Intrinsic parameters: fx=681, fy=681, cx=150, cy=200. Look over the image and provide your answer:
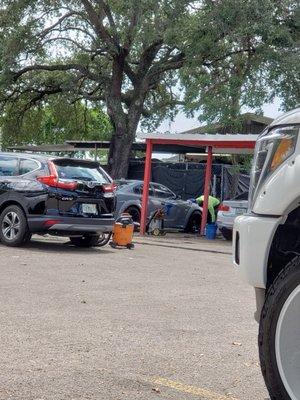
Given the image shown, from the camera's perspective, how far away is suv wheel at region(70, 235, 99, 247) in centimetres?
1362

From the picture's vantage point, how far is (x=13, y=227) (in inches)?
492

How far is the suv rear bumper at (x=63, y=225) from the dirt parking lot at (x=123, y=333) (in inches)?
47.1

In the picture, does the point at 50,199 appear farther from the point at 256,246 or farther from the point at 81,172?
the point at 256,246

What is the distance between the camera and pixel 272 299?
356 cm

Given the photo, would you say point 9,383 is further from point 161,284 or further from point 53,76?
point 53,76

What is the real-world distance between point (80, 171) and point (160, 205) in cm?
756

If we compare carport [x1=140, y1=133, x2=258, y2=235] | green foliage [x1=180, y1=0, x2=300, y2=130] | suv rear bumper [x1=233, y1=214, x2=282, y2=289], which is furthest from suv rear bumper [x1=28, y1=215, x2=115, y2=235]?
green foliage [x1=180, y1=0, x2=300, y2=130]

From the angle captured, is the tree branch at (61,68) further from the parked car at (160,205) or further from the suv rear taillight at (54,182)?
the suv rear taillight at (54,182)

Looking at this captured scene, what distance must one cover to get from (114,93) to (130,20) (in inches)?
141

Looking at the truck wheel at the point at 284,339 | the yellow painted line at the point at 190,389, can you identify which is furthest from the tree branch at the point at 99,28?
the truck wheel at the point at 284,339

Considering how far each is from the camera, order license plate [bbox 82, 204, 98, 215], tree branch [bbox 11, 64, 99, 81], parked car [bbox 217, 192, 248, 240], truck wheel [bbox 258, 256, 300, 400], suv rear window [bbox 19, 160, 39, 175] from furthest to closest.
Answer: tree branch [bbox 11, 64, 99, 81], parked car [bbox 217, 192, 248, 240], suv rear window [bbox 19, 160, 39, 175], license plate [bbox 82, 204, 98, 215], truck wheel [bbox 258, 256, 300, 400]

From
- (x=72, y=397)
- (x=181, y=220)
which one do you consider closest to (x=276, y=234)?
(x=72, y=397)

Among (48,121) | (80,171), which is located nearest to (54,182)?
(80,171)

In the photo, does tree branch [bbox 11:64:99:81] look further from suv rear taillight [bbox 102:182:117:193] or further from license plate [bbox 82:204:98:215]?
license plate [bbox 82:204:98:215]
